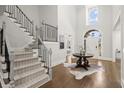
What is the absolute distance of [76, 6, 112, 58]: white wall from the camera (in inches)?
375

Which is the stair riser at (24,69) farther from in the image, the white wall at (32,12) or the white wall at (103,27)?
the white wall at (103,27)

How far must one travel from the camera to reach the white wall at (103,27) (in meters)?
9.52

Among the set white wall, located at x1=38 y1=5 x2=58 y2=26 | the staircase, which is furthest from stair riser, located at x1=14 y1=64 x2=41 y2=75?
white wall, located at x1=38 y1=5 x2=58 y2=26

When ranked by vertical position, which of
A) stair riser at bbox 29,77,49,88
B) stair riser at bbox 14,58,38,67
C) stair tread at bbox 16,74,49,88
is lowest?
stair riser at bbox 29,77,49,88

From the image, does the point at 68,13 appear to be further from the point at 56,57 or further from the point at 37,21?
the point at 56,57

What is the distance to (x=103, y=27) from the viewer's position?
9.80 meters

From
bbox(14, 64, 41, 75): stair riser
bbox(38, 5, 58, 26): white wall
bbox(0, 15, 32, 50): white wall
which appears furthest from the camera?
bbox(38, 5, 58, 26): white wall

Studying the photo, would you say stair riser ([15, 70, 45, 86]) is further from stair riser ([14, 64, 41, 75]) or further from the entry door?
the entry door

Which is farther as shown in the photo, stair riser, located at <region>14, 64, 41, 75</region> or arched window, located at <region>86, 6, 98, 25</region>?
arched window, located at <region>86, 6, 98, 25</region>

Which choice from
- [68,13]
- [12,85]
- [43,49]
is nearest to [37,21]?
[68,13]

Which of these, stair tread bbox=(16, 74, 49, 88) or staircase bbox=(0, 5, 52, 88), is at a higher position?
staircase bbox=(0, 5, 52, 88)

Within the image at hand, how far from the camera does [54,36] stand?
742 centimetres

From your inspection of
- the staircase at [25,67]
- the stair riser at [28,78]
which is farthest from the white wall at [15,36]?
the stair riser at [28,78]
